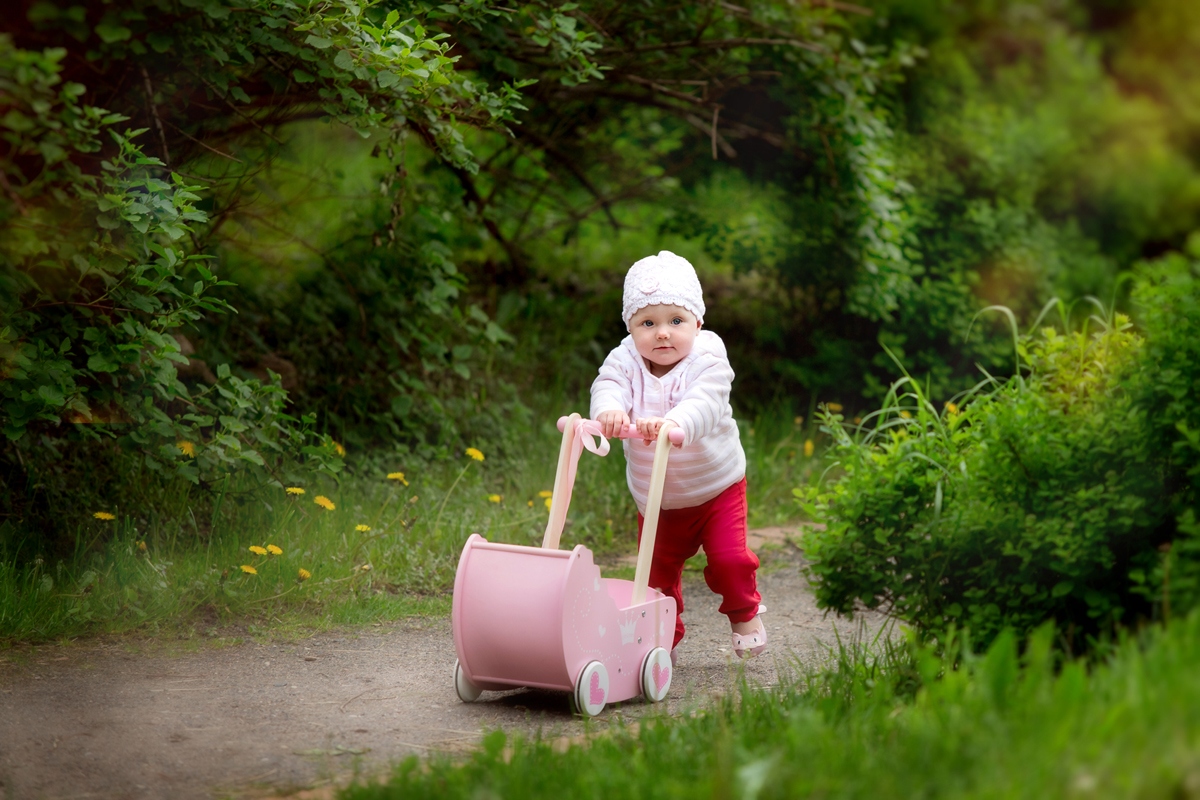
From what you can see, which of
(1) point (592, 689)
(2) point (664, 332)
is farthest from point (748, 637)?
(2) point (664, 332)

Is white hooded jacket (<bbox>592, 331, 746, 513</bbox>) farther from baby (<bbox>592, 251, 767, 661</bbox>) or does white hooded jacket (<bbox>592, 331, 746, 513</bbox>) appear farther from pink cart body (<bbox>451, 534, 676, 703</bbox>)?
pink cart body (<bbox>451, 534, 676, 703</bbox>)

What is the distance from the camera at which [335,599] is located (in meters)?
4.37

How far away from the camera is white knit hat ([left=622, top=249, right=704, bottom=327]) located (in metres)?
3.64

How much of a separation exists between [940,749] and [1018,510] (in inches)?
36.7

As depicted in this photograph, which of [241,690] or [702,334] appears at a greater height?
[702,334]

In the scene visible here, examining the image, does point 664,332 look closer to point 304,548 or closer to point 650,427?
point 650,427

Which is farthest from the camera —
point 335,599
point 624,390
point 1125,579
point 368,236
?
point 368,236

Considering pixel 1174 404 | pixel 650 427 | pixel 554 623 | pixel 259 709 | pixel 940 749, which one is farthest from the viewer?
pixel 650 427

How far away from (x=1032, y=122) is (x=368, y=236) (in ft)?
15.4

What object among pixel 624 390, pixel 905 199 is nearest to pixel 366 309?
pixel 624 390

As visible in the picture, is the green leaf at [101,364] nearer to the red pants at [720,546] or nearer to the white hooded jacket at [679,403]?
the white hooded jacket at [679,403]

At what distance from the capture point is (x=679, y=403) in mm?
3604

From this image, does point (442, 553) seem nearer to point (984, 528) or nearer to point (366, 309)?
point (366, 309)

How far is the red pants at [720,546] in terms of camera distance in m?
3.77
